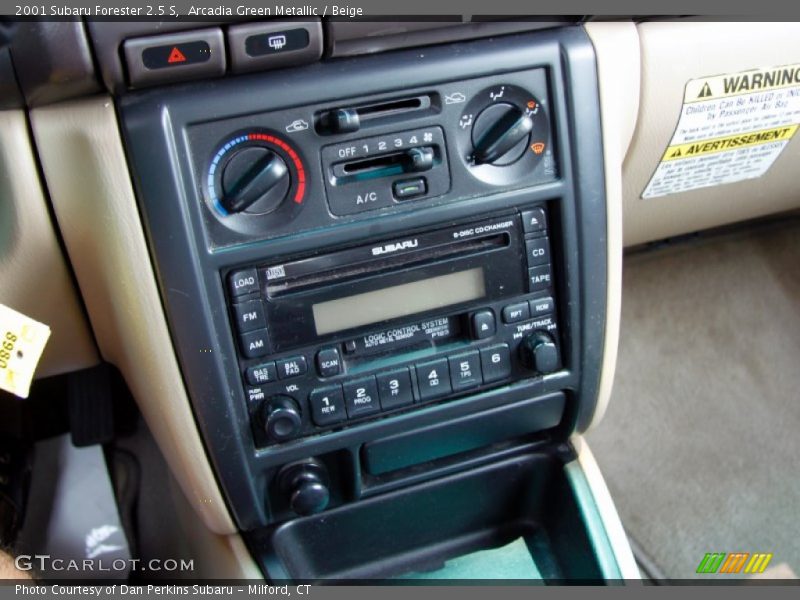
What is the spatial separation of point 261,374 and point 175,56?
327 millimetres

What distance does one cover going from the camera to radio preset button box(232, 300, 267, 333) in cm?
81

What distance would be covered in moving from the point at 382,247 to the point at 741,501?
967mm

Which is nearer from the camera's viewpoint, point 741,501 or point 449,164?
point 449,164

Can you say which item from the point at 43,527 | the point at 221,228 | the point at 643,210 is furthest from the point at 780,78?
the point at 43,527

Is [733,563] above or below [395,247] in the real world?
below

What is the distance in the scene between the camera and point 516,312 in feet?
2.95

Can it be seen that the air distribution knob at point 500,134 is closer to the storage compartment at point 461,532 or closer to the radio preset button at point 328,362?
the radio preset button at point 328,362

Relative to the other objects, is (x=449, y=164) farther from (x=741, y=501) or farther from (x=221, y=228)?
(x=741, y=501)

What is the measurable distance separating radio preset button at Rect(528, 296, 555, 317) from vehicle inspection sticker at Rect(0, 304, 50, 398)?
52 cm

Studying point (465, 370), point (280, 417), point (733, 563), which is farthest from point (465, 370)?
point (733, 563)

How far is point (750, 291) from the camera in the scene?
1707 millimetres

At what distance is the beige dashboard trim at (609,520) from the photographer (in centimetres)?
97

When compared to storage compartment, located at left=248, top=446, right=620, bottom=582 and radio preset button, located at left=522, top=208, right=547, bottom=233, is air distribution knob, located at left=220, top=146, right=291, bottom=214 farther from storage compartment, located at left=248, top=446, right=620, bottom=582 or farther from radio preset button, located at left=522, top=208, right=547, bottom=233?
storage compartment, located at left=248, top=446, right=620, bottom=582

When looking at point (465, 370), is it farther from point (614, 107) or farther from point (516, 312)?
point (614, 107)
